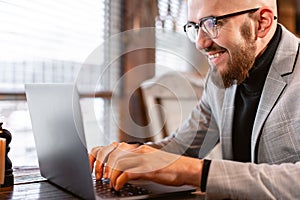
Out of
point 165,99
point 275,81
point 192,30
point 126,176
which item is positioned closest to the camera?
point 126,176

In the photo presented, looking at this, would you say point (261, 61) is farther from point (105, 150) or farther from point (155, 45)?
point (155, 45)

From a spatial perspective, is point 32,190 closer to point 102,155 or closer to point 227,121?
point 102,155

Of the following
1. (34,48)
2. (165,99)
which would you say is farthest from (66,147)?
(165,99)

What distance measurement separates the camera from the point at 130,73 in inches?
119

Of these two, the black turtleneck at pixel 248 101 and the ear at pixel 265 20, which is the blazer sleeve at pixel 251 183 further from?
the ear at pixel 265 20

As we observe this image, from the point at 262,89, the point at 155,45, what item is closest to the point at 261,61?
the point at 262,89

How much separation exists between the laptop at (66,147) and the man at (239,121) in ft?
0.21

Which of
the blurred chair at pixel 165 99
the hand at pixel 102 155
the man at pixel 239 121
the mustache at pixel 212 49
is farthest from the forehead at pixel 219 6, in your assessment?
the blurred chair at pixel 165 99

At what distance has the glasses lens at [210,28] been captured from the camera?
1505mm

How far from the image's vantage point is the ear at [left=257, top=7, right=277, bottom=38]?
5.06 ft

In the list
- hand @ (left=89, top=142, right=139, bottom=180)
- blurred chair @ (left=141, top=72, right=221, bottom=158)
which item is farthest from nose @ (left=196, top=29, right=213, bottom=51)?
blurred chair @ (left=141, top=72, right=221, bottom=158)

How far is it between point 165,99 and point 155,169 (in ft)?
5.89

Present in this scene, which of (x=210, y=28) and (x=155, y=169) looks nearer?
(x=155, y=169)

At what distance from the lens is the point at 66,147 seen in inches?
43.3
